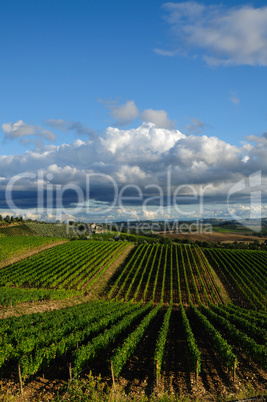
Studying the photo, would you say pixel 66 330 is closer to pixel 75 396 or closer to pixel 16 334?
pixel 16 334

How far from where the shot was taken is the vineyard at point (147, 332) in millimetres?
13977

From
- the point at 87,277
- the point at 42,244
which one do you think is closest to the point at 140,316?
the point at 87,277

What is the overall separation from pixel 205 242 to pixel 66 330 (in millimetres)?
117417

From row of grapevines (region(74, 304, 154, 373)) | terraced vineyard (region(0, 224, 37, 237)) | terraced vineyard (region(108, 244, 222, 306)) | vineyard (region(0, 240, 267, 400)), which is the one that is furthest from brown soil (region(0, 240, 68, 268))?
row of grapevines (region(74, 304, 154, 373))

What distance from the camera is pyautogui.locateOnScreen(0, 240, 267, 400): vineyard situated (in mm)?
13977

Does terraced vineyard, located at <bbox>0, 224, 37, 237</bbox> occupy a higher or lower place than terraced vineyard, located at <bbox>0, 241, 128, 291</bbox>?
higher

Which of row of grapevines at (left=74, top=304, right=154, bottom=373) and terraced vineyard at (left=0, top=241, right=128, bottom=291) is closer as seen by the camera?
row of grapevines at (left=74, top=304, right=154, bottom=373)

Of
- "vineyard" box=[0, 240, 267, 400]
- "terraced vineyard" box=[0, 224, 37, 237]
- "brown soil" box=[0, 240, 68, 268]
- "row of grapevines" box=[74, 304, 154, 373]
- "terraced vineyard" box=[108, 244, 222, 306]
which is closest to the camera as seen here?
"vineyard" box=[0, 240, 267, 400]

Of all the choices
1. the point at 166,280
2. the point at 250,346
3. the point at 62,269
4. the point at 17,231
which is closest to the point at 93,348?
the point at 250,346

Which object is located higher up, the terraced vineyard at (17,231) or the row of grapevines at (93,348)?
the row of grapevines at (93,348)

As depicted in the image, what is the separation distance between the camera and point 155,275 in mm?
59156

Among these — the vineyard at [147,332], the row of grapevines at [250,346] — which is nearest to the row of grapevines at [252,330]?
the vineyard at [147,332]

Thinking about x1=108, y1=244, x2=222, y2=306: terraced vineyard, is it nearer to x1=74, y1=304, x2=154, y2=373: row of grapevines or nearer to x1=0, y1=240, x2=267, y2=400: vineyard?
x1=0, y1=240, x2=267, y2=400: vineyard

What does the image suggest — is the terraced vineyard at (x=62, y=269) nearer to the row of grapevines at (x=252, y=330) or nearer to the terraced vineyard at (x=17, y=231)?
the row of grapevines at (x=252, y=330)
